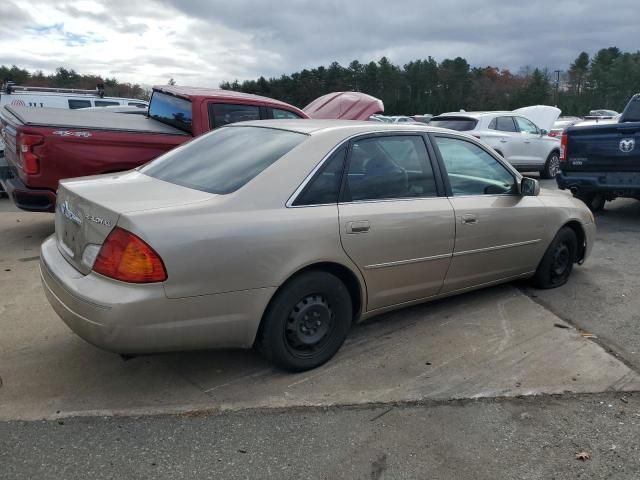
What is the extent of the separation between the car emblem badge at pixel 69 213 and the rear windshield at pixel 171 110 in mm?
3568

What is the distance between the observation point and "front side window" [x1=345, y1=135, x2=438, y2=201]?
3.74 meters

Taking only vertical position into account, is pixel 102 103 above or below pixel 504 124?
above

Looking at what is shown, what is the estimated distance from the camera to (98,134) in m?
6.18

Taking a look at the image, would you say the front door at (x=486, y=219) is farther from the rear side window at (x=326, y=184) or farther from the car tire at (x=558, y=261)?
the rear side window at (x=326, y=184)

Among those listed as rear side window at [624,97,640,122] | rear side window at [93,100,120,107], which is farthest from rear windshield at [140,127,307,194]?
rear side window at [93,100,120,107]

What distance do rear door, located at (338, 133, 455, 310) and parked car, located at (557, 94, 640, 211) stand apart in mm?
4740

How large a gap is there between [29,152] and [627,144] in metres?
7.32

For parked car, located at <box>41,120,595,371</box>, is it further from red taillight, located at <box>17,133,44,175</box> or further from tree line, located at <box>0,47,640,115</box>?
tree line, located at <box>0,47,640,115</box>

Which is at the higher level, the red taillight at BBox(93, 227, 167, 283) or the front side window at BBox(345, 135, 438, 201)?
the front side window at BBox(345, 135, 438, 201)

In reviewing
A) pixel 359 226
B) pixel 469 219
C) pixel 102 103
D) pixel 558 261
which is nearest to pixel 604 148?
pixel 558 261

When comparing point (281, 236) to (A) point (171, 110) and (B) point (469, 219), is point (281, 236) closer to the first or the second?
(B) point (469, 219)

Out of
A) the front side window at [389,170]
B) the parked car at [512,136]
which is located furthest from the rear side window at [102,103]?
the front side window at [389,170]

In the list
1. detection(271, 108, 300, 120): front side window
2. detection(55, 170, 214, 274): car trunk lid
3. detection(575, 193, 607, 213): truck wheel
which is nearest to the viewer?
detection(55, 170, 214, 274): car trunk lid

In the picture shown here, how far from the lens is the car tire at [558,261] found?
513cm
